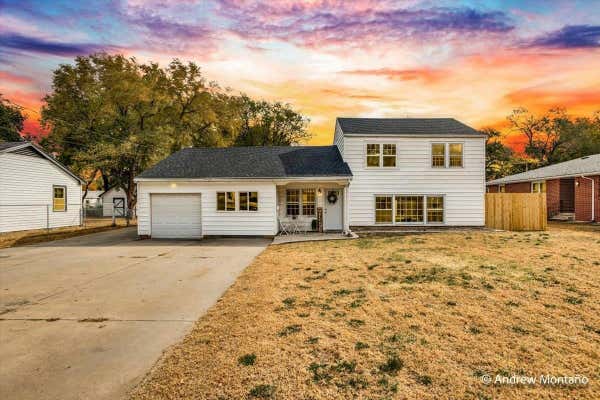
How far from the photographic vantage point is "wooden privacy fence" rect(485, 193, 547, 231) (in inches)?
634

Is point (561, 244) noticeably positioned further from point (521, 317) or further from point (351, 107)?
point (351, 107)

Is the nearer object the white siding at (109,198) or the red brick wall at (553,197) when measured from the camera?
the red brick wall at (553,197)

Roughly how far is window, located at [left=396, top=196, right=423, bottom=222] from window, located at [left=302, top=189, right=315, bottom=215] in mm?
4720

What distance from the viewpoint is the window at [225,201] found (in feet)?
50.3

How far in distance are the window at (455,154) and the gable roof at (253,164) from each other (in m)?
5.96

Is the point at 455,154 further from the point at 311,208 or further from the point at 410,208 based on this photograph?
the point at 311,208

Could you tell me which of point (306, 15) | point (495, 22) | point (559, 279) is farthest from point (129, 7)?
point (559, 279)

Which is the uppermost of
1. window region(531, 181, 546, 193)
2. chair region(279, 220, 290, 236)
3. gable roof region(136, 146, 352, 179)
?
gable roof region(136, 146, 352, 179)

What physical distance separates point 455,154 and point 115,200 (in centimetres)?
3647

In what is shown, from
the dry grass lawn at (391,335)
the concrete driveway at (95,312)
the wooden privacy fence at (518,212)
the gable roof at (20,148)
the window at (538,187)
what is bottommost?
the concrete driveway at (95,312)

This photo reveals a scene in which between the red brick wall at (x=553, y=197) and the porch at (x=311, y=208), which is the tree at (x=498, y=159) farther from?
the porch at (x=311, y=208)

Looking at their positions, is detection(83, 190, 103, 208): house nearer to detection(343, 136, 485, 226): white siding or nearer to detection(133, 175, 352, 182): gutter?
detection(133, 175, 352, 182): gutter

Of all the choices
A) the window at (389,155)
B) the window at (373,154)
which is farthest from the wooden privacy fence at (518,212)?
the window at (373,154)

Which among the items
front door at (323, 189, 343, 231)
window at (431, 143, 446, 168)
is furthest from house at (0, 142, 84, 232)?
window at (431, 143, 446, 168)
